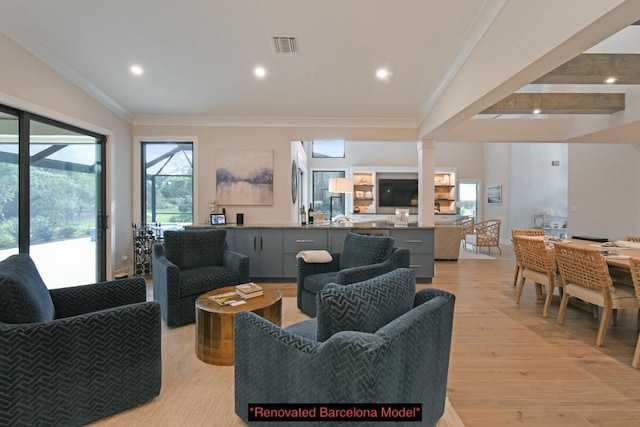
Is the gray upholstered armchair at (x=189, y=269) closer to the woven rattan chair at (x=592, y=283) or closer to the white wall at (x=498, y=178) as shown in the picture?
the woven rattan chair at (x=592, y=283)

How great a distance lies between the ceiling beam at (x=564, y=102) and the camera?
4.26 m

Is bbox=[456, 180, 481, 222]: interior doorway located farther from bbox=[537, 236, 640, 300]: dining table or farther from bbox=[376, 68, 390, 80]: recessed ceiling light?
bbox=[376, 68, 390, 80]: recessed ceiling light

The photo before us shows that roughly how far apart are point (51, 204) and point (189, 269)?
1.84m

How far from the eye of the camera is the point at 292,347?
134cm

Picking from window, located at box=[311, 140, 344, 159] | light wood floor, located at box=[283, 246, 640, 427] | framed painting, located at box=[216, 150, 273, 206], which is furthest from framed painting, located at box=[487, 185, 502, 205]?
framed painting, located at box=[216, 150, 273, 206]

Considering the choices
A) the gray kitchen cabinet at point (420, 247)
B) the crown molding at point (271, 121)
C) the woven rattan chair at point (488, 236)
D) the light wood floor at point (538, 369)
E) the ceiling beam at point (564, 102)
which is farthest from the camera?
the woven rattan chair at point (488, 236)

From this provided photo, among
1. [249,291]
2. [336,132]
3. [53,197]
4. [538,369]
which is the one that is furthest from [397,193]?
[53,197]

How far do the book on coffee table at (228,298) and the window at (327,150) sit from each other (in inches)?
310

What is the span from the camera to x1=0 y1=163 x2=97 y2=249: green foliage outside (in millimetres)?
3043

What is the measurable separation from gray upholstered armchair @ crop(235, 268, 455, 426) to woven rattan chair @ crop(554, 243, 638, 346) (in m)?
2.05

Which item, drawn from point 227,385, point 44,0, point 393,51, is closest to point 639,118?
point 393,51

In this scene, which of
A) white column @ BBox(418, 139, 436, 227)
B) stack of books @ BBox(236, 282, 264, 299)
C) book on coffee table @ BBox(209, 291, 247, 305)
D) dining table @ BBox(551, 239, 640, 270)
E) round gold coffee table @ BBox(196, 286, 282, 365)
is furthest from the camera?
white column @ BBox(418, 139, 436, 227)

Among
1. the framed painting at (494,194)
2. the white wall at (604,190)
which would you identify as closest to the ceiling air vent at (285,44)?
the white wall at (604,190)

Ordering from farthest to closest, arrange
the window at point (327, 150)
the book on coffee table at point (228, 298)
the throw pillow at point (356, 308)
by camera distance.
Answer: the window at point (327, 150) → the book on coffee table at point (228, 298) → the throw pillow at point (356, 308)
